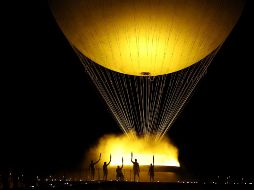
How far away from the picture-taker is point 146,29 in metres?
16.8

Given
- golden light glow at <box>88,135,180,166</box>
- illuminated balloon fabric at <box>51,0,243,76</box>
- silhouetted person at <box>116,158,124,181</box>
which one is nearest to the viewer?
illuminated balloon fabric at <box>51,0,243,76</box>

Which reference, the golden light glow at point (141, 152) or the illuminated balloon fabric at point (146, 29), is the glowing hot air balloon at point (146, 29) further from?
the golden light glow at point (141, 152)

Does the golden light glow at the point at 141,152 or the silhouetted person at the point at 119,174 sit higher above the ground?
the golden light glow at the point at 141,152

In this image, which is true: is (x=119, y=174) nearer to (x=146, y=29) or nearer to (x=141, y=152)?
(x=141, y=152)

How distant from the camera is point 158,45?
58.5 ft

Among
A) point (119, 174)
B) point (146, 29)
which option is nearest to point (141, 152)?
point (119, 174)

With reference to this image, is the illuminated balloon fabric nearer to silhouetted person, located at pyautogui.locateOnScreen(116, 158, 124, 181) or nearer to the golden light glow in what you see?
the golden light glow

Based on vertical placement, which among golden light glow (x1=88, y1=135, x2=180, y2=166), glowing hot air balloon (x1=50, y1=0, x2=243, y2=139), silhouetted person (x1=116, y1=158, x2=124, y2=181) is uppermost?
glowing hot air balloon (x1=50, y1=0, x2=243, y2=139)

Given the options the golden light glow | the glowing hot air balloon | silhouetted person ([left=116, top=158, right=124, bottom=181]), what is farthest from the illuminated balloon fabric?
silhouetted person ([left=116, top=158, right=124, bottom=181])

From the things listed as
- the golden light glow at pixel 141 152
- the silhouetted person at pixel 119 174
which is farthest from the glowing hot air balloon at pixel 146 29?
the silhouetted person at pixel 119 174

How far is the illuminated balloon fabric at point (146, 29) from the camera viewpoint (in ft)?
52.6

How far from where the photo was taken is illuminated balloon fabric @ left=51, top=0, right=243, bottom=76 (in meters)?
16.0

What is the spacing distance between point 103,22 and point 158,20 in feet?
6.69

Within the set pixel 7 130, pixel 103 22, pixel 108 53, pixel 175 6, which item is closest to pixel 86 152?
pixel 7 130
